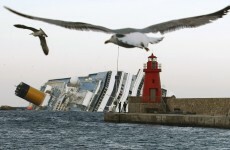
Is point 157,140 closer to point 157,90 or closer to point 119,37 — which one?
point 157,90

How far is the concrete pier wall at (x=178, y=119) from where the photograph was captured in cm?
3653

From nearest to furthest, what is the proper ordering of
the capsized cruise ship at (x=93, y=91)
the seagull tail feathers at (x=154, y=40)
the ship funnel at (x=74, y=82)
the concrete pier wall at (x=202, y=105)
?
the seagull tail feathers at (x=154, y=40) < the concrete pier wall at (x=202, y=105) < the capsized cruise ship at (x=93, y=91) < the ship funnel at (x=74, y=82)

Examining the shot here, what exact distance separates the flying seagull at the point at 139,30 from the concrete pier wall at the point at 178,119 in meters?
34.4

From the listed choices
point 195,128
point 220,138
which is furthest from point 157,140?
point 195,128

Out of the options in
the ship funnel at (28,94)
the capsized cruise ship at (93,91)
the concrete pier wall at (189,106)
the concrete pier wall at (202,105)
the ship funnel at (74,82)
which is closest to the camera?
the concrete pier wall at (202,105)

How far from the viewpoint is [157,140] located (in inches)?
1192

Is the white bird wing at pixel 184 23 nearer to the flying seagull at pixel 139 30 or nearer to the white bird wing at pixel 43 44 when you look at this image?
the flying seagull at pixel 139 30

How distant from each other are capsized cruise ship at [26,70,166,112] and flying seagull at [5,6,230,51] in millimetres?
85800

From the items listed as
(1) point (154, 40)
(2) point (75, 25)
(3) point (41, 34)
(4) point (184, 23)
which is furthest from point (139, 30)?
(3) point (41, 34)

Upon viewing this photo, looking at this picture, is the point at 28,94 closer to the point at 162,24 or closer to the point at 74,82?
the point at 74,82

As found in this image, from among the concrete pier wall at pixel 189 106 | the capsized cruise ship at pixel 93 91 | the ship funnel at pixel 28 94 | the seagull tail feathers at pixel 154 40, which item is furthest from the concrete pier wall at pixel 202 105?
the ship funnel at pixel 28 94

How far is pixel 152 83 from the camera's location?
150 feet

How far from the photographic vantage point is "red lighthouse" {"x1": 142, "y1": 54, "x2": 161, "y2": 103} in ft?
149

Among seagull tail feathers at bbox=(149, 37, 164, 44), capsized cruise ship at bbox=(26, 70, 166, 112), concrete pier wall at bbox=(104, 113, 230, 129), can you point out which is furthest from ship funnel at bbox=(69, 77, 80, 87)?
seagull tail feathers at bbox=(149, 37, 164, 44)
